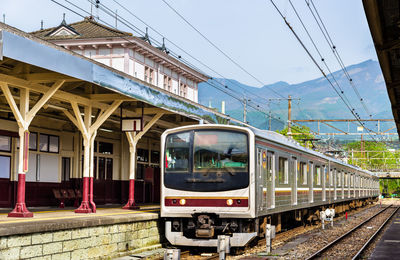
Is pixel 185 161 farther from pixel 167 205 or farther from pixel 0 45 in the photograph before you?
pixel 0 45

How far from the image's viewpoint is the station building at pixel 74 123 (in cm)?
→ 1069

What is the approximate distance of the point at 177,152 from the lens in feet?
42.8

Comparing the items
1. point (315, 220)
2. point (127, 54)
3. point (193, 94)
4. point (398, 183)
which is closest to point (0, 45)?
point (315, 220)

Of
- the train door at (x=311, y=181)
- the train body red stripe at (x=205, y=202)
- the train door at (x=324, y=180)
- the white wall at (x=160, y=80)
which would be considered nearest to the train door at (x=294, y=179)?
the train door at (x=311, y=181)

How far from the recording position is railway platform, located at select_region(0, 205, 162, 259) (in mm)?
8617

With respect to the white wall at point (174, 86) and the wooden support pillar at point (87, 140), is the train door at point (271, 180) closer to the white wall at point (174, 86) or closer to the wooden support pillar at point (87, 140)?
the wooden support pillar at point (87, 140)

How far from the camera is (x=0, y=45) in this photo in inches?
340

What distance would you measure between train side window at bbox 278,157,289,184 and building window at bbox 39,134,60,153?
676cm

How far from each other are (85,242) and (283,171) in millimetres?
6719

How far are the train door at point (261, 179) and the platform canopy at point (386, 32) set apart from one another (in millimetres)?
3340

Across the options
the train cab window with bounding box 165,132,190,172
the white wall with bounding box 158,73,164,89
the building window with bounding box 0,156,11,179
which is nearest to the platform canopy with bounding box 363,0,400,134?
the train cab window with bounding box 165,132,190,172

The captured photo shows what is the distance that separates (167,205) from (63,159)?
5685 millimetres

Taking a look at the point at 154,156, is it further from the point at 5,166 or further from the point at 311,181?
the point at 5,166

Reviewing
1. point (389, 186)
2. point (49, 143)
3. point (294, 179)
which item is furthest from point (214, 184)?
point (389, 186)
